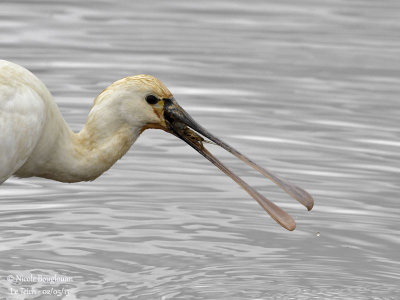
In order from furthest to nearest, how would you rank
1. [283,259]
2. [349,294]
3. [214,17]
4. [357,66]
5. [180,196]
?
[214,17] → [357,66] → [180,196] → [283,259] → [349,294]

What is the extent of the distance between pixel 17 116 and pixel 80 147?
551 mm

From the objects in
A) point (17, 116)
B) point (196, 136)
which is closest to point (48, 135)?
point (17, 116)

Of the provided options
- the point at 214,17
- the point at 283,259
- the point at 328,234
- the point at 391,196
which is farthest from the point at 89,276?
the point at 214,17

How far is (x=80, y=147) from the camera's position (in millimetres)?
8297

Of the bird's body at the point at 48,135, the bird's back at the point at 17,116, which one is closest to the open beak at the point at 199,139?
the bird's body at the point at 48,135

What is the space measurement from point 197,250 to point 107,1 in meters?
10.3

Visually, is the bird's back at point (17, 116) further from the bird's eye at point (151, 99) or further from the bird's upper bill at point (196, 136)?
the bird's upper bill at point (196, 136)

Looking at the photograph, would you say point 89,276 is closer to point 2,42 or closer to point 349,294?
point 349,294

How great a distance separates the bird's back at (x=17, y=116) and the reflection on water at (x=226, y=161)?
0.82m

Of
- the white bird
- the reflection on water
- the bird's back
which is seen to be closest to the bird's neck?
the white bird

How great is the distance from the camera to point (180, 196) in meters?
10.3

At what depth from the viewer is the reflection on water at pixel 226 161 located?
856 cm

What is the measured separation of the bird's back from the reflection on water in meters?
0.82

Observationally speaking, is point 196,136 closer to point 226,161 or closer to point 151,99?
point 151,99
